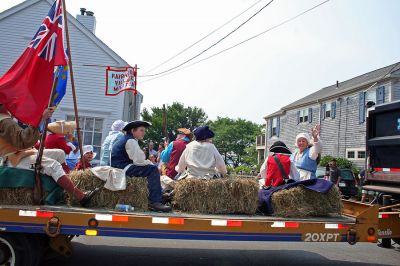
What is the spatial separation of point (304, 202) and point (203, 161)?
1527 millimetres

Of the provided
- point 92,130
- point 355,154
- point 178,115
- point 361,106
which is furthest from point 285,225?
point 178,115

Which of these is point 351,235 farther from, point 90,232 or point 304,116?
point 304,116

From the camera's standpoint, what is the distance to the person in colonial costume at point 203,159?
A: 5832 mm

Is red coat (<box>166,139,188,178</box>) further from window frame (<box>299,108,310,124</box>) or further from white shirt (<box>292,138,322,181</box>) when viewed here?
window frame (<box>299,108,310,124</box>)

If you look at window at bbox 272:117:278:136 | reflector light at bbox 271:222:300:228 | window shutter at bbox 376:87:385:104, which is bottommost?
reflector light at bbox 271:222:300:228

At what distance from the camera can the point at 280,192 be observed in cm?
531

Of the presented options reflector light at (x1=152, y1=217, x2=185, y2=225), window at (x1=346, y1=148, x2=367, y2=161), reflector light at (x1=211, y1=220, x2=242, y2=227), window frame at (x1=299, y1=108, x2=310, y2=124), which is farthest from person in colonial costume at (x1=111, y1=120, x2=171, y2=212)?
window frame at (x1=299, y1=108, x2=310, y2=124)

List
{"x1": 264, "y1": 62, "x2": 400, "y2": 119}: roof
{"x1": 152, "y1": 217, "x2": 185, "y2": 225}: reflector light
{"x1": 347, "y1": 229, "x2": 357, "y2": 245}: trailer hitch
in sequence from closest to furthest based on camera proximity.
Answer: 1. {"x1": 152, "y1": 217, "x2": 185, "y2": 225}: reflector light
2. {"x1": 347, "y1": 229, "x2": 357, "y2": 245}: trailer hitch
3. {"x1": 264, "y1": 62, "x2": 400, "y2": 119}: roof

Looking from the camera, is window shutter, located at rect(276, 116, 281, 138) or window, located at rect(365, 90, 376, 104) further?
window shutter, located at rect(276, 116, 281, 138)

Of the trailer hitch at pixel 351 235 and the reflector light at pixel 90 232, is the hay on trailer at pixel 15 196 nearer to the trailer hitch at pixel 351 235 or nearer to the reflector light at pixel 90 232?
the reflector light at pixel 90 232

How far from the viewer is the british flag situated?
16.4 ft

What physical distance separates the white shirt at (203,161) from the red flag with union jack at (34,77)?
2149mm

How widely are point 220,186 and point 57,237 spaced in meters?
2.06

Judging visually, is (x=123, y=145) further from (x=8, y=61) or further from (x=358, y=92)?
(x=358, y=92)
